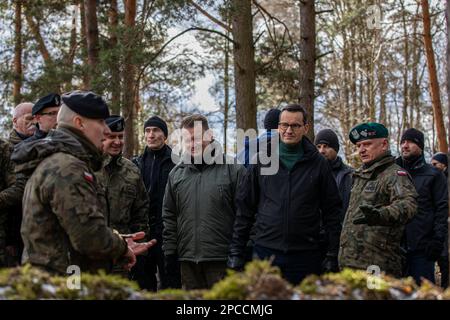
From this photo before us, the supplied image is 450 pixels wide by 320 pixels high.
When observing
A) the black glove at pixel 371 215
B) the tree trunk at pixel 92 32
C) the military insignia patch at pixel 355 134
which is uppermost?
the tree trunk at pixel 92 32

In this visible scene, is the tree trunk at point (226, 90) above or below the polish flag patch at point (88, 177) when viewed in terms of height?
above

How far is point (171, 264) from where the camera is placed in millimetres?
6758

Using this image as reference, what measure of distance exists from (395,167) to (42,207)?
3.38 metres

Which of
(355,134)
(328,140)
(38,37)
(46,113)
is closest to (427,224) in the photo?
(328,140)

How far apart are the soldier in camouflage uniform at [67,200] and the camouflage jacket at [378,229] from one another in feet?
8.18

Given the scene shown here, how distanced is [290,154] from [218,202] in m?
0.91

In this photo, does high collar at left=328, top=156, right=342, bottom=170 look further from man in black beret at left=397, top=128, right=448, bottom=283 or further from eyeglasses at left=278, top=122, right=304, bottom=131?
eyeglasses at left=278, top=122, right=304, bottom=131

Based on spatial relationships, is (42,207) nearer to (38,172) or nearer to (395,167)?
(38,172)

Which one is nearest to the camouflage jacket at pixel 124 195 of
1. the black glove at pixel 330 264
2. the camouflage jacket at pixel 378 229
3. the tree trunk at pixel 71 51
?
the black glove at pixel 330 264

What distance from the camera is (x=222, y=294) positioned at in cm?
285

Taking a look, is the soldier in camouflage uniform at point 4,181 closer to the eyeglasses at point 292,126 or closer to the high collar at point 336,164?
the eyeglasses at point 292,126

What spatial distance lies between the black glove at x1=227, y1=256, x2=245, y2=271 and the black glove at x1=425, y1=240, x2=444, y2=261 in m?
3.12

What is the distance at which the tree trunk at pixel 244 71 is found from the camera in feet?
40.5

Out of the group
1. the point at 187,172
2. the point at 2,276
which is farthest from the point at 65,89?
the point at 2,276
